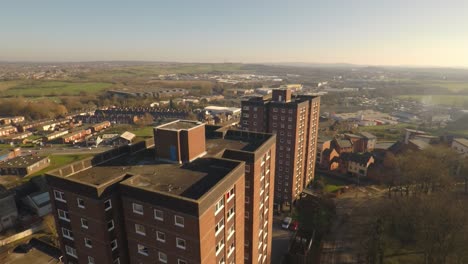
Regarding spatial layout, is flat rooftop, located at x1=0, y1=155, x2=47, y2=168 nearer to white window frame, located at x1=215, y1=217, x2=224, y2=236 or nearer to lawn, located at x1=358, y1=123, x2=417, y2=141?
white window frame, located at x1=215, y1=217, x2=224, y2=236

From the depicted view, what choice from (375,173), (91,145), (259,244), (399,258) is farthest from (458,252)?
(91,145)

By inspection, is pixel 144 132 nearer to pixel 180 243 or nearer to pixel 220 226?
pixel 220 226

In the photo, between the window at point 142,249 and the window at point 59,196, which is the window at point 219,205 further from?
the window at point 59,196

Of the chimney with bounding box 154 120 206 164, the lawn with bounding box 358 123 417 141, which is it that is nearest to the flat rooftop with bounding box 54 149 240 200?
the chimney with bounding box 154 120 206 164

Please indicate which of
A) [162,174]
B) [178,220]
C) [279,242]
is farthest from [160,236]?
[279,242]

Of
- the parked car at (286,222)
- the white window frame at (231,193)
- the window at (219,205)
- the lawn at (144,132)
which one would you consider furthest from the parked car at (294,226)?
the lawn at (144,132)

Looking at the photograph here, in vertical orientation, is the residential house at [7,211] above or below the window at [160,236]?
below
